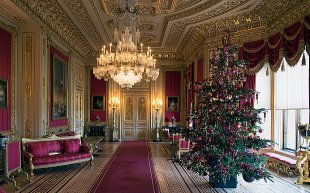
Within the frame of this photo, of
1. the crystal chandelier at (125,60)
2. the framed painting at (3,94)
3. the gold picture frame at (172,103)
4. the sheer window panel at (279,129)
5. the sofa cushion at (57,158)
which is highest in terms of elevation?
the crystal chandelier at (125,60)

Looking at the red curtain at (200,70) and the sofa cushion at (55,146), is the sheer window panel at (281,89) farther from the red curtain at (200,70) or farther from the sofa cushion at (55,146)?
the sofa cushion at (55,146)

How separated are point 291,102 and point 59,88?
6753 mm

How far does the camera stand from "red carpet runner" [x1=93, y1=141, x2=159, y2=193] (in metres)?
5.50

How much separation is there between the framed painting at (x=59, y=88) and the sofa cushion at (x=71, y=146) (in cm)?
118

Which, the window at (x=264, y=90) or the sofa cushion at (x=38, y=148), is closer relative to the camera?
the sofa cushion at (x=38, y=148)

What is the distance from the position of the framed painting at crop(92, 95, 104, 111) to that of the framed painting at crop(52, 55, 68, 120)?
13.5ft

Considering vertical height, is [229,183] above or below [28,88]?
below

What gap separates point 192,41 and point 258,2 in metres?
4.17

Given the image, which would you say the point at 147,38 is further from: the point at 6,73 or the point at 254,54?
the point at 6,73

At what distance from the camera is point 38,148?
23.3ft

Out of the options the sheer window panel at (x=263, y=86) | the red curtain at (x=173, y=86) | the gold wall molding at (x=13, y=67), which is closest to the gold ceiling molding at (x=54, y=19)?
the gold wall molding at (x=13, y=67)

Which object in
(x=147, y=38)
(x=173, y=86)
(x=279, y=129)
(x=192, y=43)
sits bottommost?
(x=279, y=129)

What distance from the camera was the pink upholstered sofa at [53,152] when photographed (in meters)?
6.68

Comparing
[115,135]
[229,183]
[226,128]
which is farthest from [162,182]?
[115,135]
